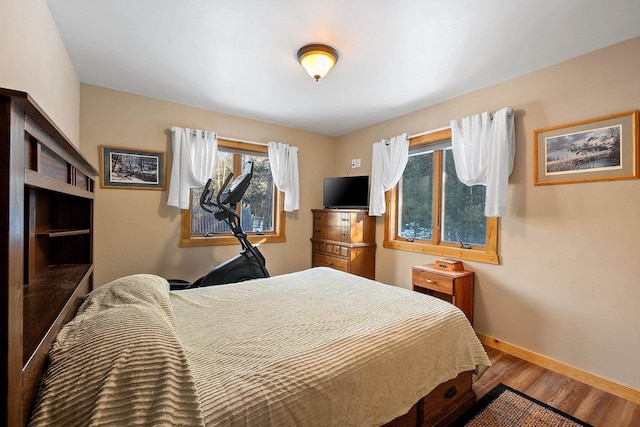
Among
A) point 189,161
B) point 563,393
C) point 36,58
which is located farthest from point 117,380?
point 189,161

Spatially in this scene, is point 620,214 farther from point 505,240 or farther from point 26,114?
point 26,114

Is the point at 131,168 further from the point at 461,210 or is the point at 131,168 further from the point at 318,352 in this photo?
the point at 461,210

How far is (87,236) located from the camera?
1.90 metres

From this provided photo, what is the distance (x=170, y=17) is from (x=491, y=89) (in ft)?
9.13

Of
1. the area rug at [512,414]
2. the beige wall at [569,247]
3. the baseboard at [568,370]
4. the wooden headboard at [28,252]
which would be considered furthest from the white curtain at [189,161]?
the baseboard at [568,370]

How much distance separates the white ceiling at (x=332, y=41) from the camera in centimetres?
173

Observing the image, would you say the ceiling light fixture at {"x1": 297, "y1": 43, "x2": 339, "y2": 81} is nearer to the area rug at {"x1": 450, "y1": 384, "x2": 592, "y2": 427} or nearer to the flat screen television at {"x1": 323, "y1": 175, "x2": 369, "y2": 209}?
the flat screen television at {"x1": 323, "y1": 175, "x2": 369, "y2": 209}

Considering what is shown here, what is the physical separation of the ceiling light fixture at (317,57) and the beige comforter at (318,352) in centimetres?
174

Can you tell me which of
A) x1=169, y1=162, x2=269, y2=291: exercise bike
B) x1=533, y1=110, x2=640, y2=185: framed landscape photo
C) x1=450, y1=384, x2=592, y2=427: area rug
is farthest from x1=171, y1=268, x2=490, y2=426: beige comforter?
x1=533, y1=110, x2=640, y2=185: framed landscape photo

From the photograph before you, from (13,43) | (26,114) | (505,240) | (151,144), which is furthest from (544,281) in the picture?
(151,144)

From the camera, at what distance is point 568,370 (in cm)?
222

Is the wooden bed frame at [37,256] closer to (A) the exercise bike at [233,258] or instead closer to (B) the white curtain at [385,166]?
(A) the exercise bike at [233,258]

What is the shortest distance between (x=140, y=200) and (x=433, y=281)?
10.7 feet

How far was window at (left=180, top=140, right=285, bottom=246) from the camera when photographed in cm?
349
